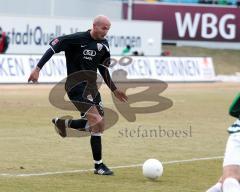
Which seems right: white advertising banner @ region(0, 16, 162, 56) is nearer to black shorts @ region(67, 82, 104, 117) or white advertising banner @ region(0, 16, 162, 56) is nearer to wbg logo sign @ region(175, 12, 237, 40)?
wbg logo sign @ region(175, 12, 237, 40)

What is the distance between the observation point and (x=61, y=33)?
128 ft

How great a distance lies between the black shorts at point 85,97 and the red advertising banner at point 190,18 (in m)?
37.5

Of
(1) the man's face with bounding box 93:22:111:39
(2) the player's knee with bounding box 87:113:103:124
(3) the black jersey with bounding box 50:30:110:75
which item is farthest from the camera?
(3) the black jersey with bounding box 50:30:110:75

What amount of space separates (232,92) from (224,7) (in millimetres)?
17481

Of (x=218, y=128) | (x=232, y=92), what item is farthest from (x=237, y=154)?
(x=232, y=92)

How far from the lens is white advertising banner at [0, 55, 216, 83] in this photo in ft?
102

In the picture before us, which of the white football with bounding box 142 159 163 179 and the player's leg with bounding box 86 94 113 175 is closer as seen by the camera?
the white football with bounding box 142 159 163 179

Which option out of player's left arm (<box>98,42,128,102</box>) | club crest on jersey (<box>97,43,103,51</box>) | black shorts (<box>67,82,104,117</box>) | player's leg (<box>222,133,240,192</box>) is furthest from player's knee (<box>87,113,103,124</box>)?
player's leg (<box>222,133,240,192</box>)

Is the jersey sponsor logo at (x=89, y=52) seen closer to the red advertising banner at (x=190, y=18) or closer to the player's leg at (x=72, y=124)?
the player's leg at (x=72, y=124)

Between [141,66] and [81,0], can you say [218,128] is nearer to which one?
[141,66]

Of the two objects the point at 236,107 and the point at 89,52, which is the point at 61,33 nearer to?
the point at 89,52

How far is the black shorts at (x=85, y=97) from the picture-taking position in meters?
12.6

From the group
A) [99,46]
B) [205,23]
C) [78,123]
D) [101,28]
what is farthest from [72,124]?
[205,23]

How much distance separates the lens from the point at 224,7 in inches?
1998
